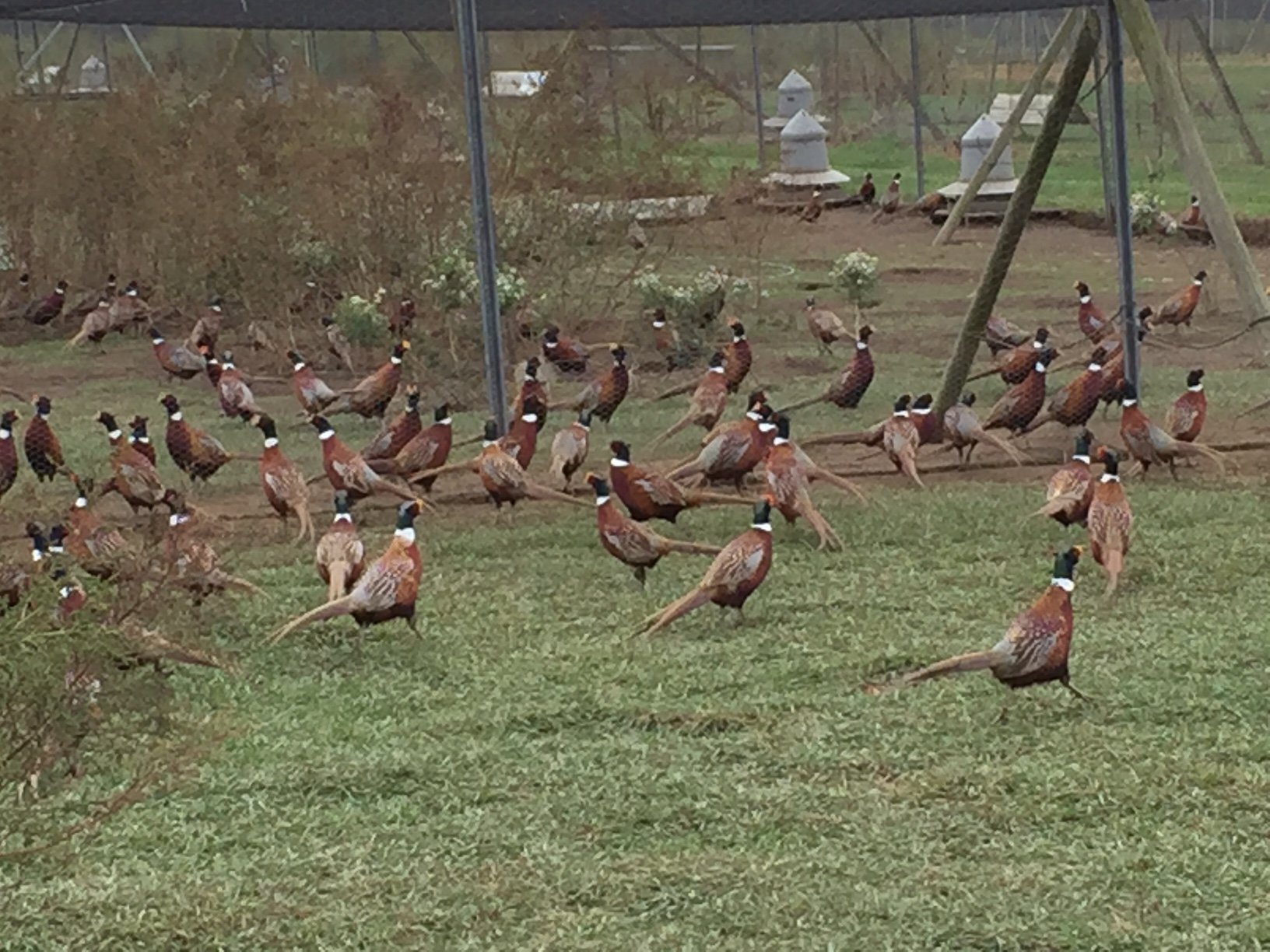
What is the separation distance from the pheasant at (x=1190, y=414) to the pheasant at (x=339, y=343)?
549cm

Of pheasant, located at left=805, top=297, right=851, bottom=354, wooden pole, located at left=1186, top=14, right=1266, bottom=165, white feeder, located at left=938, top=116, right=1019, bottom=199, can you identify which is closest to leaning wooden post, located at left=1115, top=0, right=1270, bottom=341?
pheasant, located at left=805, top=297, right=851, bottom=354

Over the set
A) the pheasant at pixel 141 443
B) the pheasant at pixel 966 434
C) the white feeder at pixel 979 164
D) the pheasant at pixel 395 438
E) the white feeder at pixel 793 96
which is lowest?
the pheasant at pixel 966 434

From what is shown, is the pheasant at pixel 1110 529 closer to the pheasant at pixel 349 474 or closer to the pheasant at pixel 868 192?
A: the pheasant at pixel 349 474

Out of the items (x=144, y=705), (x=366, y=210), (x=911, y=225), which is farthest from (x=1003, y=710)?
(x=911, y=225)

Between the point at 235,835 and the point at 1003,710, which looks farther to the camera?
the point at 1003,710

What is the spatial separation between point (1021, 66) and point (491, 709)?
24366 mm

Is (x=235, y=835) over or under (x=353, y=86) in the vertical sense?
under

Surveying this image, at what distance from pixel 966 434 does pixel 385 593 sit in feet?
11.6

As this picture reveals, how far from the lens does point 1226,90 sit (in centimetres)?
1911

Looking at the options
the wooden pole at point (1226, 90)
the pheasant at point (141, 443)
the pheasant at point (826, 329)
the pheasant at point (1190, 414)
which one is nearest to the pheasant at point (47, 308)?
the pheasant at point (826, 329)

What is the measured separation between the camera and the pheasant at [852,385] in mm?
10484

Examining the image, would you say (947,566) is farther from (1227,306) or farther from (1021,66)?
(1021,66)

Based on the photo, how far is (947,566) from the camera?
24.5 feet

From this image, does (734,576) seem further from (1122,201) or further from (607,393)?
(1122,201)
